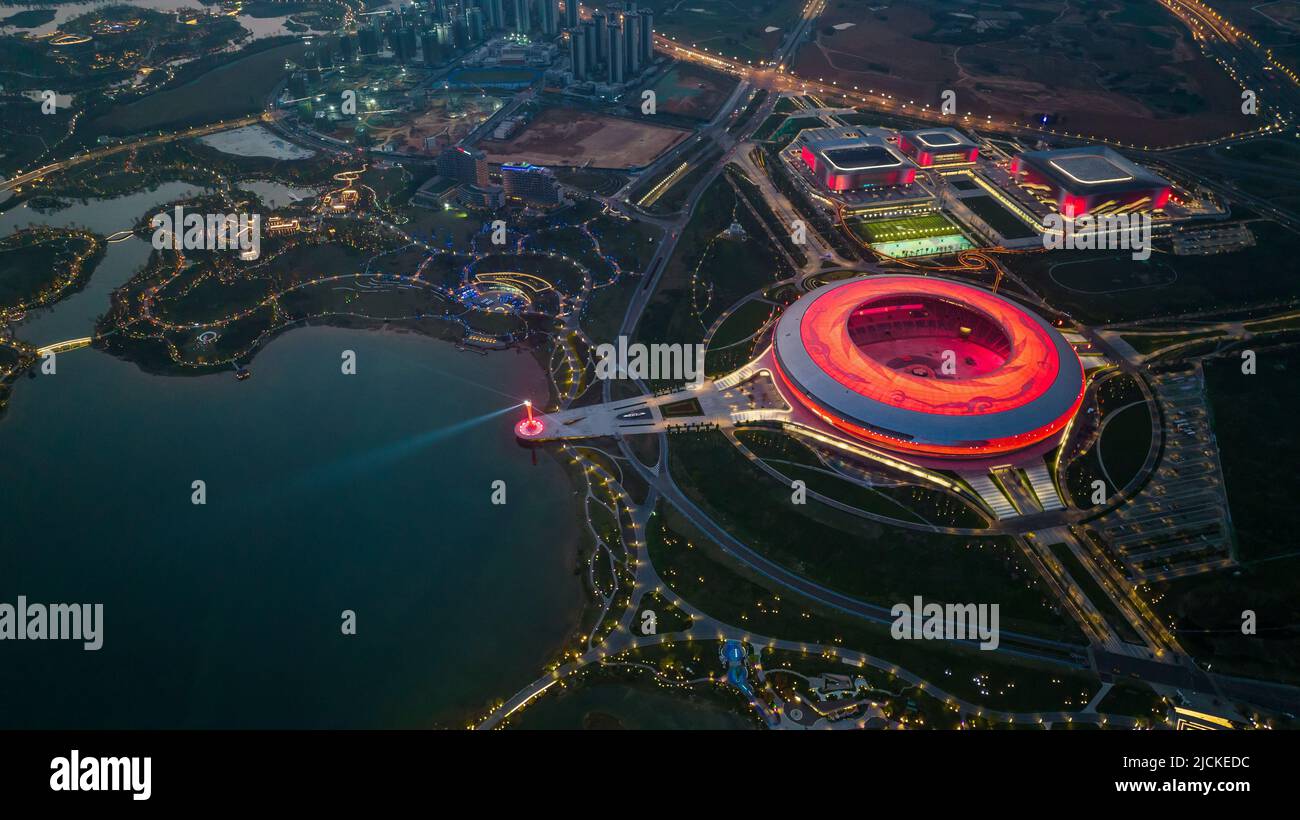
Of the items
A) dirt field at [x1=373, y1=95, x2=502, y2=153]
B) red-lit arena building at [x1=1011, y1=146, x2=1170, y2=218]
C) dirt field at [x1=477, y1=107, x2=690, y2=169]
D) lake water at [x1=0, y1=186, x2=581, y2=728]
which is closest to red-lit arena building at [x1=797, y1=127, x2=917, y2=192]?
red-lit arena building at [x1=1011, y1=146, x2=1170, y2=218]

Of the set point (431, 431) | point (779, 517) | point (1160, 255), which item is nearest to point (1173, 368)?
point (1160, 255)

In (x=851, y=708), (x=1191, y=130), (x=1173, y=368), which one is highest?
(x=1191, y=130)

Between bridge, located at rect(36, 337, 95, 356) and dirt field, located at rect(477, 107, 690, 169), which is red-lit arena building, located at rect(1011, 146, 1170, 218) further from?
bridge, located at rect(36, 337, 95, 356)

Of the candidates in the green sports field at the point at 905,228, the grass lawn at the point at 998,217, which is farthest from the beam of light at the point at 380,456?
the grass lawn at the point at 998,217

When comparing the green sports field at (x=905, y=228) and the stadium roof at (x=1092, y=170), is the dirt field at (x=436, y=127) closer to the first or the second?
the green sports field at (x=905, y=228)

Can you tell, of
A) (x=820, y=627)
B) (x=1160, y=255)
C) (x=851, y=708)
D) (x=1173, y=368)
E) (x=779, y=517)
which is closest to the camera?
(x=851, y=708)

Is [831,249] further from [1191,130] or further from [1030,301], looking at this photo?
[1191,130]
